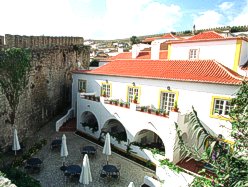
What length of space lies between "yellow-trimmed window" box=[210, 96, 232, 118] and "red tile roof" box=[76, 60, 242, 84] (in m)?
1.15

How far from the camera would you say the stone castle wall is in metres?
16.5

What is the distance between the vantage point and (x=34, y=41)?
19562mm

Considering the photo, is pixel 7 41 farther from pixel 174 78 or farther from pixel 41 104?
pixel 174 78

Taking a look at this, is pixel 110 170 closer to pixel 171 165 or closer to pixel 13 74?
pixel 171 165

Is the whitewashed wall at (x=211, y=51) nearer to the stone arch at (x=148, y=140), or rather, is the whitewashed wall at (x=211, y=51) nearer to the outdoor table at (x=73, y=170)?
the stone arch at (x=148, y=140)

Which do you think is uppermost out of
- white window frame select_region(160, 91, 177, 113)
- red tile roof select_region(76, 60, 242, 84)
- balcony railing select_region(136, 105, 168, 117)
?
red tile roof select_region(76, 60, 242, 84)

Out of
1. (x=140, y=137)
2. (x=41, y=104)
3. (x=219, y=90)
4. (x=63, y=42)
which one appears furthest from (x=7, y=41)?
(x=219, y=90)

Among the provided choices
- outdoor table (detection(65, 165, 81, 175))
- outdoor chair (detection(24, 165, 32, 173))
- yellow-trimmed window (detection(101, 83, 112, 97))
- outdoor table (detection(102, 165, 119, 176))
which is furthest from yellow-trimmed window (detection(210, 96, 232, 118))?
outdoor chair (detection(24, 165, 32, 173))

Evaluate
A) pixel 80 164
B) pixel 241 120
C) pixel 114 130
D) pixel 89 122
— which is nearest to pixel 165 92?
pixel 114 130

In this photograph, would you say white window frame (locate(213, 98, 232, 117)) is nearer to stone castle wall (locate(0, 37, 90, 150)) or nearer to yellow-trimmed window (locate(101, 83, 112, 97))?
yellow-trimmed window (locate(101, 83, 112, 97))

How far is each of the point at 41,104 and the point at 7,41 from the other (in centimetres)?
716

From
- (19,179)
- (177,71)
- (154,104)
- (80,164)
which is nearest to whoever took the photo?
(19,179)

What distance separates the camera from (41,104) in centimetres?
2148

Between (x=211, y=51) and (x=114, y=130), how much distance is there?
10997 mm
